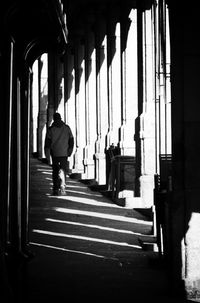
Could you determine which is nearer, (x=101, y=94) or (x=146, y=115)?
A: (x=146, y=115)

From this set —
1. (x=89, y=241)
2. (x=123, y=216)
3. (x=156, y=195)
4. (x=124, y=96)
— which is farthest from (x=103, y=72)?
(x=156, y=195)

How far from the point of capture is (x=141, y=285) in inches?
269

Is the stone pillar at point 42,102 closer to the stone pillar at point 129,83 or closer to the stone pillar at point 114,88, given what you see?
the stone pillar at point 114,88

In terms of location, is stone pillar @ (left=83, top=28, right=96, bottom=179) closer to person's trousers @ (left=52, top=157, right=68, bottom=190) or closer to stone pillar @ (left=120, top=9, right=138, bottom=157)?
stone pillar @ (left=120, top=9, right=138, bottom=157)

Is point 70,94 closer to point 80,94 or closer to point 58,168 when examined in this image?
point 80,94

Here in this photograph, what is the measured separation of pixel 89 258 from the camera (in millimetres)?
8336

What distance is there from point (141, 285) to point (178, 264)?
0.40m

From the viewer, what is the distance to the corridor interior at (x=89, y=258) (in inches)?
254

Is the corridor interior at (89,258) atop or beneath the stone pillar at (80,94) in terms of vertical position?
beneath

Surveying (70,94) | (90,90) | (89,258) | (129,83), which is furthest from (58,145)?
(70,94)

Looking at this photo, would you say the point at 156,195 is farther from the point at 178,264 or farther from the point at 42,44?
→ the point at 42,44

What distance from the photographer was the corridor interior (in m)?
6.45

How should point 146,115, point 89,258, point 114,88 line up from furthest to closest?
point 114,88 → point 146,115 → point 89,258

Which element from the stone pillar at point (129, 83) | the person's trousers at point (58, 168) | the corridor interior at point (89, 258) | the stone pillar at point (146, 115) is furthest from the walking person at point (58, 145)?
the stone pillar at point (129, 83)
